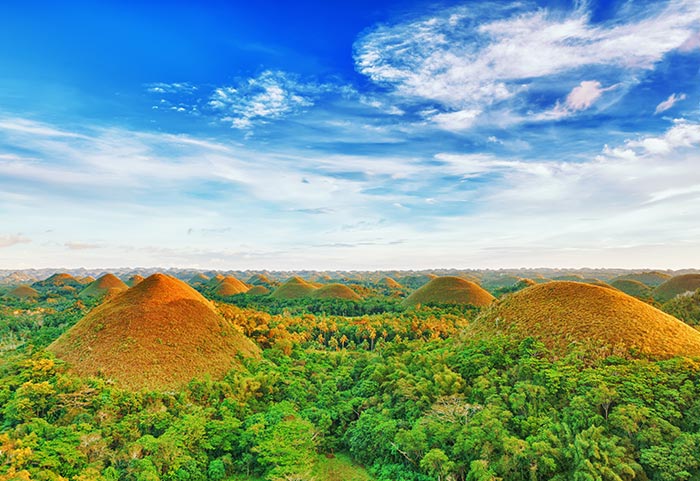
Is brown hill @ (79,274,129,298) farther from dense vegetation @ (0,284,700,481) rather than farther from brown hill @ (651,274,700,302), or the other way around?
brown hill @ (651,274,700,302)

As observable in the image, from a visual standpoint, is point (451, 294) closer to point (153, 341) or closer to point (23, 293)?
point (153, 341)

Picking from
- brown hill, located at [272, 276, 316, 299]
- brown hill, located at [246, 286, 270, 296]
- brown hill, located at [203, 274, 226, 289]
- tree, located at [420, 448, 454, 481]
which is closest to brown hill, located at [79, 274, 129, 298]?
brown hill, located at [203, 274, 226, 289]

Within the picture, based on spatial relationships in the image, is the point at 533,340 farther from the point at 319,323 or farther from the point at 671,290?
the point at 671,290

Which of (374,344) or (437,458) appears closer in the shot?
(437,458)

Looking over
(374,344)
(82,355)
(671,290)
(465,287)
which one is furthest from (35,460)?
(671,290)

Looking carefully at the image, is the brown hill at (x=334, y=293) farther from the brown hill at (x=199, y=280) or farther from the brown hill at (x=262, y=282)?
the brown hill at (x=199, y=280)

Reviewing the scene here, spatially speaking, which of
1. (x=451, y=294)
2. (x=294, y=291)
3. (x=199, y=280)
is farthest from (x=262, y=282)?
(x=451, y=294)

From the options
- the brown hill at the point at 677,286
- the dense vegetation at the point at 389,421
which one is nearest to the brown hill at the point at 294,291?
the dense vegetation at the point at 389,421
